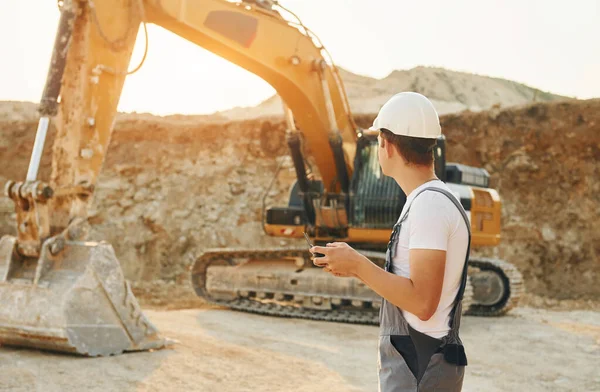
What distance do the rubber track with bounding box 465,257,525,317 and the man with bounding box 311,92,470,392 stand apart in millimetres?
8013

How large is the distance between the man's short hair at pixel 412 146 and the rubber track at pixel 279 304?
633cm

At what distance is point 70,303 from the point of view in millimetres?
5152

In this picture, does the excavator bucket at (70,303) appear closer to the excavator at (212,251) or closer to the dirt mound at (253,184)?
the excavator at (212,251)

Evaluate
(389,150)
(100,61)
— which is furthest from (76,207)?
(389,150)

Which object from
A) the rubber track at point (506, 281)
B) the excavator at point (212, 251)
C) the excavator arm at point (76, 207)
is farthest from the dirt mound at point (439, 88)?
the excavator arm at point (76, 207)

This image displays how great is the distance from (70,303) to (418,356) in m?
3.81

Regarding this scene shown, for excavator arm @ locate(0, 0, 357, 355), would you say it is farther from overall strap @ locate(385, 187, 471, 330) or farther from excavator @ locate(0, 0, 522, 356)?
overall strap @ locate(385, 187, 471, 330)

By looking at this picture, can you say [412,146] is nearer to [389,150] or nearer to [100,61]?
[389,150]

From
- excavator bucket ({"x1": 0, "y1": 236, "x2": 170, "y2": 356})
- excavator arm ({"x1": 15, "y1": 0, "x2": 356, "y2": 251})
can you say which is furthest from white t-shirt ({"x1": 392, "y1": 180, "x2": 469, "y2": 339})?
excavator arm ({"x1": 15, "y1": 0, "x2": 356, "y2": 251})

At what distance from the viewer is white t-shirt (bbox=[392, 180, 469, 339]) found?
1858mm

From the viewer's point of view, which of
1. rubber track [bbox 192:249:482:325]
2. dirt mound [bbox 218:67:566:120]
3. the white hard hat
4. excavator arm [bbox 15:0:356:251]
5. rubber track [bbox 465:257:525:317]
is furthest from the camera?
dirt mound [bbox 218:67:566:120]

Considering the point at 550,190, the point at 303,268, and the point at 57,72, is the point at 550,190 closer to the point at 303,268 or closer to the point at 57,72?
the point at 303,268

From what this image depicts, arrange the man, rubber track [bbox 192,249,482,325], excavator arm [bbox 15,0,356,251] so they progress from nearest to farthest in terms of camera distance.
Answer: the man → excavator arm [bbox 15,0,356,251] → rubber track [bbox 192,249,482,325]

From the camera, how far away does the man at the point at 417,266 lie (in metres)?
1.85
